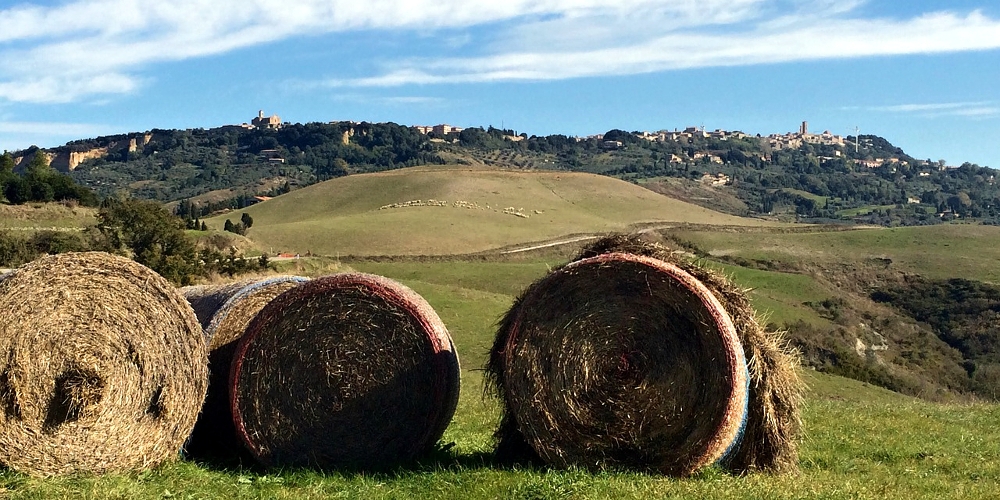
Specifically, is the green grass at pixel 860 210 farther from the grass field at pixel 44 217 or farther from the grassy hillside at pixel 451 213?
the grass field at pixel 44 217

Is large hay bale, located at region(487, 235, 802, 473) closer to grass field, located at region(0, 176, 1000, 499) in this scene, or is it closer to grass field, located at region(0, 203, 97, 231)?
grass field, located at region(0, 176, 1000, 499)

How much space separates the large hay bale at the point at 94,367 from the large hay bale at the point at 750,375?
9.76ft

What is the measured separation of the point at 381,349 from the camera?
29.6 feet

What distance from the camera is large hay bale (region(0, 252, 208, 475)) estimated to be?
27.4 ft

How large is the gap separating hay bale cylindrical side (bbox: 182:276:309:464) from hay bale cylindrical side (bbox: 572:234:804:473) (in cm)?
421

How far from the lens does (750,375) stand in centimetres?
846

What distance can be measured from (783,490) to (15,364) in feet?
22.2

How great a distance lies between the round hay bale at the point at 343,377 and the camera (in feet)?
29.5

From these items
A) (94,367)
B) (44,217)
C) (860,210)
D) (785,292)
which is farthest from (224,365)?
(860,210)

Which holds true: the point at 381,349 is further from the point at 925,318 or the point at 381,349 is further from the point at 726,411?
the point at 925,318

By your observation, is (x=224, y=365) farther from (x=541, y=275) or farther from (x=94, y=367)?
(x=541, y=275)

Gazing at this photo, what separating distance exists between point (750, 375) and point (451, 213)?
71.0 metres

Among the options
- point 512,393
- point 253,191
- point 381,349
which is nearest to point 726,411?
point 512,393

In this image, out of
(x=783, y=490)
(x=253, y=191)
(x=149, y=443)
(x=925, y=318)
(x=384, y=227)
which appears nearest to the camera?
(x=783, y=490)
